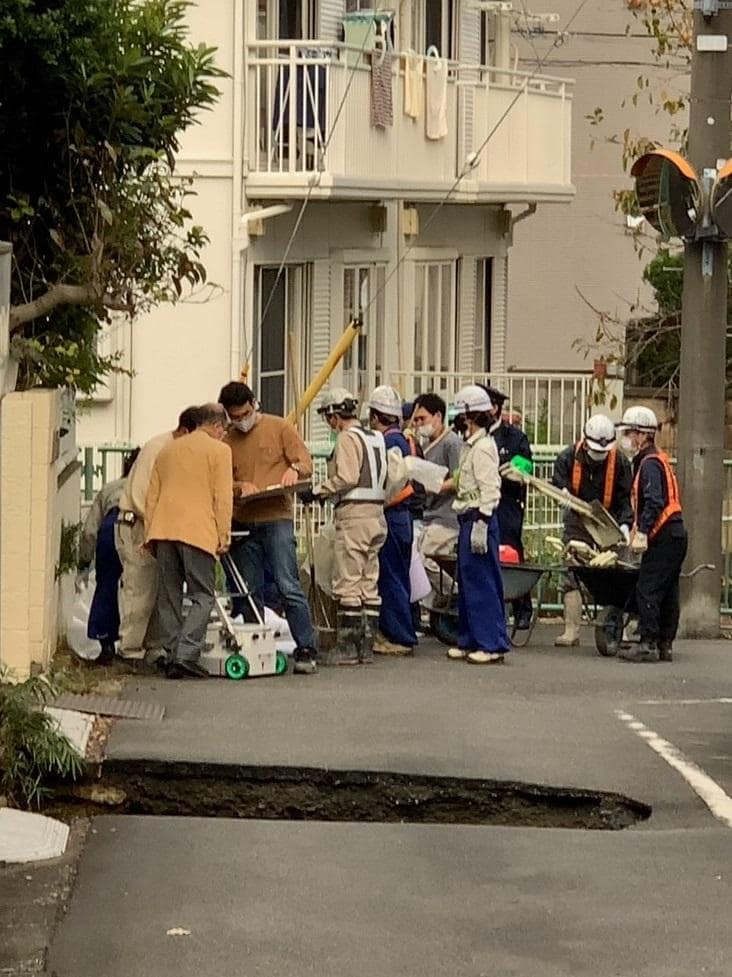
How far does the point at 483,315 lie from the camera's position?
27.3 m

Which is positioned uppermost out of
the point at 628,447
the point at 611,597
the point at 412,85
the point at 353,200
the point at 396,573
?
the point at 412,85

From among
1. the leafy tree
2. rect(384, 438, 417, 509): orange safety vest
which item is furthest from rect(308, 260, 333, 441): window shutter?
the leafy tree

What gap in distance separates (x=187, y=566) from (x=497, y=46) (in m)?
15.0

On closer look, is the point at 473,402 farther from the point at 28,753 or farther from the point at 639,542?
the point at 28,753

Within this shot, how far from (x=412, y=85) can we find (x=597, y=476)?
292 inches

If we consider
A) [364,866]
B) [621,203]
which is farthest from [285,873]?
[621,203]

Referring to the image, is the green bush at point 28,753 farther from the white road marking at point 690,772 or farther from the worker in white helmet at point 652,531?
the worker in white helmet at point 652,531

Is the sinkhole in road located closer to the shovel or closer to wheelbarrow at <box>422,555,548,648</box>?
wheelbarrow at <box>422,555,548,648</box>

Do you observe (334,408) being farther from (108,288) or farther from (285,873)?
(285,873)

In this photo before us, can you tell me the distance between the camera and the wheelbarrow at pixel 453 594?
51.0 ft

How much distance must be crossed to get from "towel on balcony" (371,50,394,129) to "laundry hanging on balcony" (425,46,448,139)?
1.23m

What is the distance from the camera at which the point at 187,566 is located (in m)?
13.1

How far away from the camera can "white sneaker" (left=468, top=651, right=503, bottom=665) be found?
574 inches

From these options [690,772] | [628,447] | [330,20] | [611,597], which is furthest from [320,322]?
[690,772]
